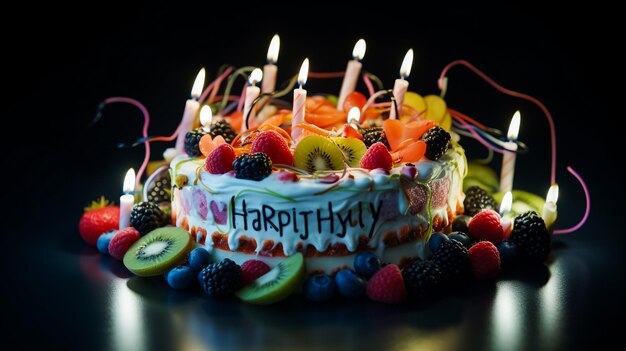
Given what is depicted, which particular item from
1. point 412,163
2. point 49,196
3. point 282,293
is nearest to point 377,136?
point 412,163

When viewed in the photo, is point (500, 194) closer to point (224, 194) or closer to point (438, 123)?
point (438, 123)

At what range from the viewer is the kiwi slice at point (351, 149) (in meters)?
6.45

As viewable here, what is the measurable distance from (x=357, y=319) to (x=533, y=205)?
205 centimetres

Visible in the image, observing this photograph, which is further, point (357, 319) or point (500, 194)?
point (500, 194)

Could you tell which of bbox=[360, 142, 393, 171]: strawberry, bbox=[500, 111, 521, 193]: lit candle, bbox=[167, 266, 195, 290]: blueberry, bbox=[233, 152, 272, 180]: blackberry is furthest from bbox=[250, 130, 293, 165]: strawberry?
bbox=[500, 111, 521, 193]: lit candle

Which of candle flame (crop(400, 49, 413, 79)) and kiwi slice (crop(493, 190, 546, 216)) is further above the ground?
candle flame (crop(400, 49, 413, 79))

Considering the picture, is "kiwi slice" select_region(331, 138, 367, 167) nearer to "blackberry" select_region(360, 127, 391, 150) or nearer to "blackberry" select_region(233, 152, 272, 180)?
"blackberry" select_region(360, 127, 391, 150)

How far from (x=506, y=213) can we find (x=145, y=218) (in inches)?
91.7

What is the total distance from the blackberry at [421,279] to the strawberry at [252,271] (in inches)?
32.2

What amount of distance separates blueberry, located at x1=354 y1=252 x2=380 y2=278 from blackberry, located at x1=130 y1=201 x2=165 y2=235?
1.46 metres

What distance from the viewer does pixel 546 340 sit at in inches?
219

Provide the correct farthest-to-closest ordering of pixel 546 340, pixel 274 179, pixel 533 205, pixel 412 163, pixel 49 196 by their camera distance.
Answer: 1. pixel 49 196
2. pixel 533 205
3. pixel 412 163
4. pixel 274 179
5. pixel 546 340

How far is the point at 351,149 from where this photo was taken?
21.2ft

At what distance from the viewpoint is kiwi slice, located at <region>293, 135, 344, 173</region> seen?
626 cm
